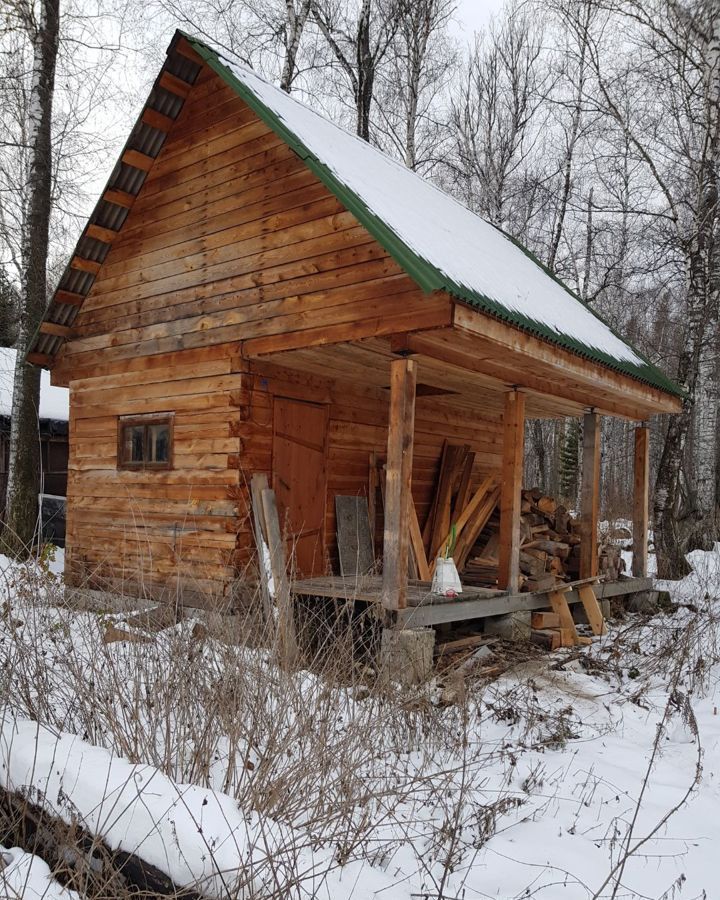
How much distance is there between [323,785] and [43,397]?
17135mm

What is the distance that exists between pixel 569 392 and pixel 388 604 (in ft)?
14.6

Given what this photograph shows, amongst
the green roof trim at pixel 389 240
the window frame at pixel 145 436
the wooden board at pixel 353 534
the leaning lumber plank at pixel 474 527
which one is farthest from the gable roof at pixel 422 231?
the wooden board at pixel 353 534

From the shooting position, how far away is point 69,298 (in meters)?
9.99

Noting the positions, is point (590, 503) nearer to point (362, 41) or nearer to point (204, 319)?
point (204, 319)

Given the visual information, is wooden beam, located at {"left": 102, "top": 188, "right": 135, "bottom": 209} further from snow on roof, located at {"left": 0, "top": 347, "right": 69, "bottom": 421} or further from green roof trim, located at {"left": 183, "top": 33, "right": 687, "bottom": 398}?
snow on roof, located at {"left": 0, "top": 347, "right": 69, "bottom": 421}

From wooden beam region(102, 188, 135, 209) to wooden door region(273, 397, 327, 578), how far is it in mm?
3329

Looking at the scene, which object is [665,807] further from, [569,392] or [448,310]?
[569,392]

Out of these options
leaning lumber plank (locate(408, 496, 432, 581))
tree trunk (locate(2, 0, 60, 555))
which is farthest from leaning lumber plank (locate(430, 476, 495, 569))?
tree trunk (locate(2, 0, 60, 555))

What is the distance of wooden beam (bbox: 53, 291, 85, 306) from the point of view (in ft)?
32.3

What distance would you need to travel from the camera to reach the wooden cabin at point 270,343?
22.7 feet

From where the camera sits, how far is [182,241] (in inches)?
351

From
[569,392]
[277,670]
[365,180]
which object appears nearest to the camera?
[277,670]

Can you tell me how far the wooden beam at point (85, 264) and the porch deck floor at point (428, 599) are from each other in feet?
16.4

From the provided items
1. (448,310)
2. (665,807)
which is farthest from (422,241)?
(665,807)
